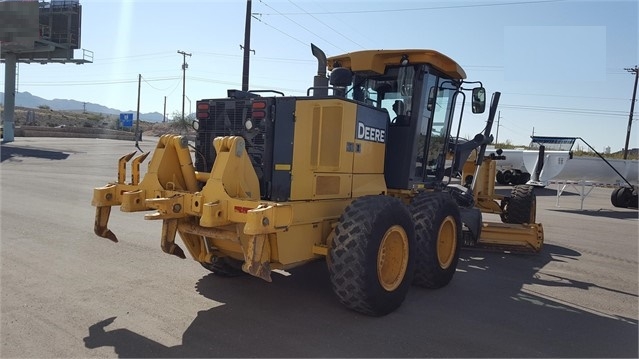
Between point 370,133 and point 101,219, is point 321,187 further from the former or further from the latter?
point 101,219

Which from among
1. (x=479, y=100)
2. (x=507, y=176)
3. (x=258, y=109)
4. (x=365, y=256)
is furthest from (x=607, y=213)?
(x=258, y=109)

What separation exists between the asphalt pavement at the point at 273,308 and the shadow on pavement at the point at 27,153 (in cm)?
2228

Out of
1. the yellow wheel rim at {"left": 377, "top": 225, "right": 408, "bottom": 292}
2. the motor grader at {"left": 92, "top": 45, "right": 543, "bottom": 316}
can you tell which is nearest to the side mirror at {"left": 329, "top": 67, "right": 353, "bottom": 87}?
the motor grader at {"left": 92, "top": 45, "right": 543, "bottom": 316}

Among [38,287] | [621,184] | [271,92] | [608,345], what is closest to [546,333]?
[608,345]

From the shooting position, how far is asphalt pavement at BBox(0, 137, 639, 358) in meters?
4.02

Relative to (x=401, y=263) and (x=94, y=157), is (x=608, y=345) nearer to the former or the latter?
(x=401, y=263)

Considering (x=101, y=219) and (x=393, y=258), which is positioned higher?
(x=101, y=219)

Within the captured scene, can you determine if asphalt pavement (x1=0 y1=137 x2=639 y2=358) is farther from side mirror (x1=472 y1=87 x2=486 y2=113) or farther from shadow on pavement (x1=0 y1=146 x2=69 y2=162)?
shadow on pavement (x1=0 y1=146 x2=69 y2=162)

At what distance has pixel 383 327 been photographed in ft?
14.9

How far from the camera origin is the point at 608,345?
175 inches

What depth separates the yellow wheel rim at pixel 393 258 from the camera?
197 inches

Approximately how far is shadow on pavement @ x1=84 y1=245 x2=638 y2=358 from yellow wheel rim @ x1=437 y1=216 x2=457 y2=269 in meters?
0.35

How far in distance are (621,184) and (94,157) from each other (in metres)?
28.0

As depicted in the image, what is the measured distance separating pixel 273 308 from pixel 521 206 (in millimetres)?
6889
